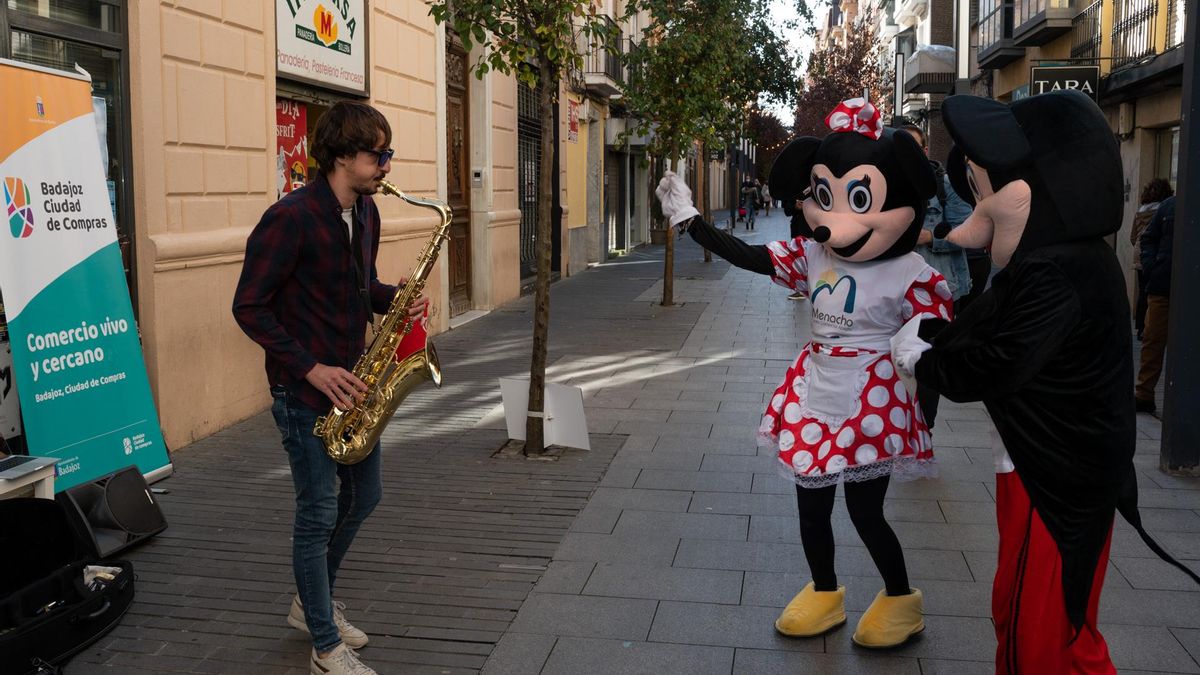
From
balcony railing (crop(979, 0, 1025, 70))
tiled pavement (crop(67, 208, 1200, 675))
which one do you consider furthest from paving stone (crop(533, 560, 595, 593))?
balcony railing (crop(979, 0, 1025, 70))

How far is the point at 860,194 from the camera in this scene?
429 centimetres

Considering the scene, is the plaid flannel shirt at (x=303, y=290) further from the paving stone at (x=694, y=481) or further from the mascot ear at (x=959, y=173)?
the paving stone at (x=694, y=481)

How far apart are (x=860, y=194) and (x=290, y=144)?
6.98 meters

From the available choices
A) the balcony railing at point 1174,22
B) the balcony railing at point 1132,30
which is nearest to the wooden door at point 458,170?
the balcony railing at point 1174,22

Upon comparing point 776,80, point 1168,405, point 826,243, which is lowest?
point 1168,405

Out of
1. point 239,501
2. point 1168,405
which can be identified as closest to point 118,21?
point 239,501

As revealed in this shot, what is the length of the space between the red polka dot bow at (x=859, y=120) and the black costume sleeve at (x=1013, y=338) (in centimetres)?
113

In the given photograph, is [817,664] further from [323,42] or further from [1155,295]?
[323,42]

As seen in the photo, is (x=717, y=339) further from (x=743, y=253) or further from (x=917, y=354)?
(x=917, y=354)

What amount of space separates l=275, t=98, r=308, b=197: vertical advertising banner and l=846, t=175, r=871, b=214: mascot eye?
21.2 ft

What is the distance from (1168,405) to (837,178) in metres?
3.63

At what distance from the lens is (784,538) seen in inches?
225

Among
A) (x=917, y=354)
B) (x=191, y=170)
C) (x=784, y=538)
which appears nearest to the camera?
(x=917, y=354)

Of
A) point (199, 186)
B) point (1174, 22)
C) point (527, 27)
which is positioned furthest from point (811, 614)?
point (1174, 22)
